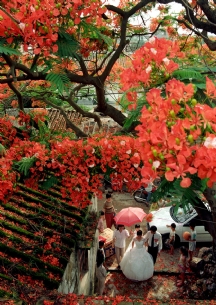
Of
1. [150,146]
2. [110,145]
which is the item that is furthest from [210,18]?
[150,146]

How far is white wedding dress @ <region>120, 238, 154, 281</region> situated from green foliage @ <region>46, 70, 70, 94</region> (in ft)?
15.3

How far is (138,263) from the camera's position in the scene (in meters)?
7.62

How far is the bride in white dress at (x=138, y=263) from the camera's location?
7.62 meters

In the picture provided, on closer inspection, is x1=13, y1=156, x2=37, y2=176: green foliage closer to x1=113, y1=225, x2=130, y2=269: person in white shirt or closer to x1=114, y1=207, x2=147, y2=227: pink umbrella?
x1=113, y1=225, x2=130, y2=269: person in white shirt

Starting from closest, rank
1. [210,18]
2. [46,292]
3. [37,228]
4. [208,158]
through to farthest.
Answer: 1. [208,158]
2. [46,292]
3. [37,228]
4. [210,18]

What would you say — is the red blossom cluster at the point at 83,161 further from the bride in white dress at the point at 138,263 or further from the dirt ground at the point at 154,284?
the dirt ground at the point at 154,284

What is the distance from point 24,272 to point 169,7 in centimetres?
597

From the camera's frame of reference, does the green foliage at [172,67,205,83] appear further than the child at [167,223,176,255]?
No

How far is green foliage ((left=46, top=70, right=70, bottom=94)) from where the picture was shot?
13.4 feet

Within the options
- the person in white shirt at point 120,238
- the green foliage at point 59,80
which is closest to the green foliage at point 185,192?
the green foliage at point 59,80

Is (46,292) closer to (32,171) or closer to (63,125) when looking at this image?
(32,171)

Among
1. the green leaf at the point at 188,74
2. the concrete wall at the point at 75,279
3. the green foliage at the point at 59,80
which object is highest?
the green foliage at the point at 59,80

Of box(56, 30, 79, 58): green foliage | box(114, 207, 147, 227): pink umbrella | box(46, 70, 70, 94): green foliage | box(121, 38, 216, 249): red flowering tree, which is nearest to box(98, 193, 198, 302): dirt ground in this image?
box(114, 207, 147, 227): pink umbrella

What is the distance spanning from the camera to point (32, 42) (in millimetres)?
3855
